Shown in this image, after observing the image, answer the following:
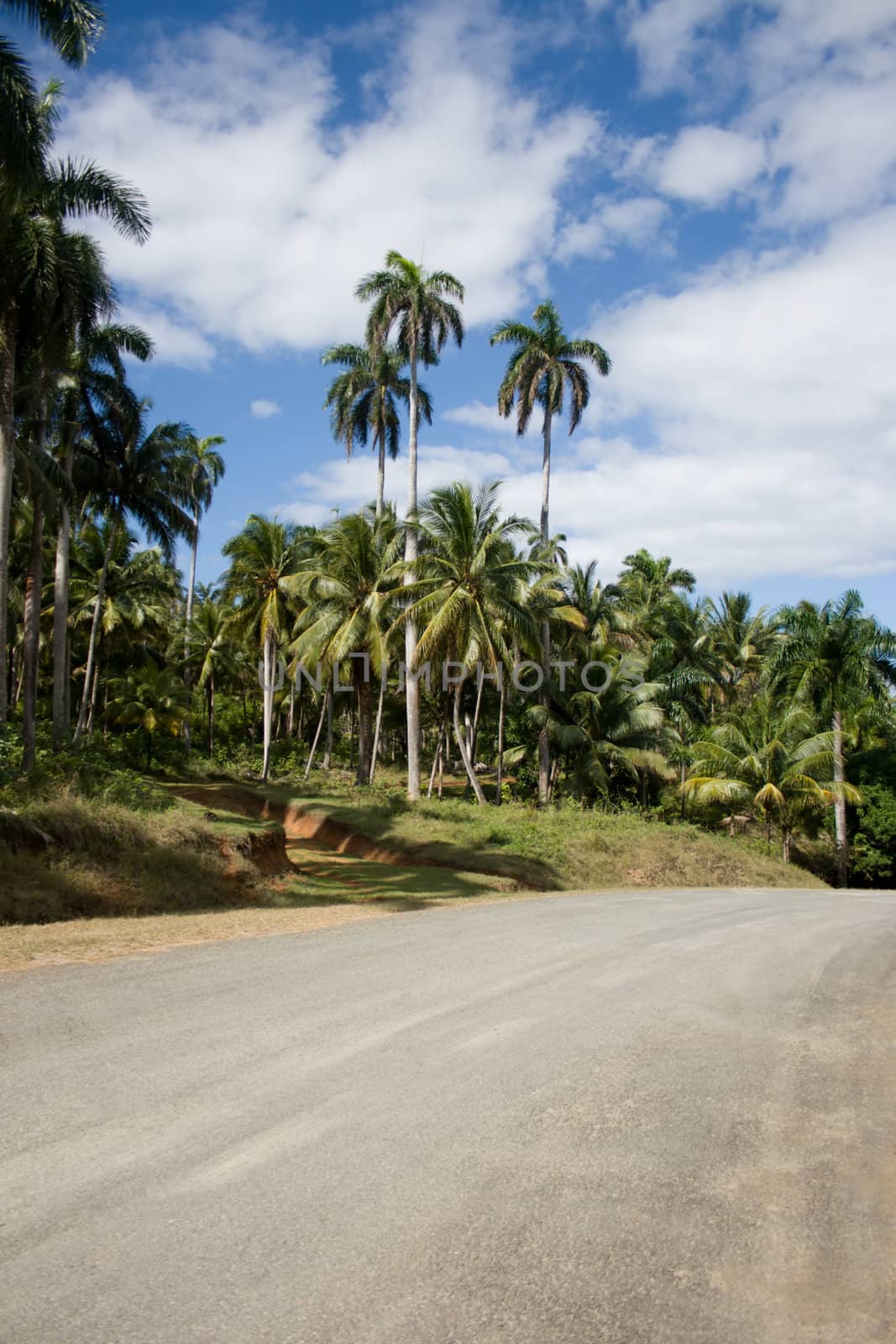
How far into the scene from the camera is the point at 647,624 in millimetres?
47844

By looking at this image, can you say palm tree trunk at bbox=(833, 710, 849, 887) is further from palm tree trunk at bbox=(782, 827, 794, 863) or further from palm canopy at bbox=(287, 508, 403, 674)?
palm canopy at bbox=(287, 508, 403, 674)

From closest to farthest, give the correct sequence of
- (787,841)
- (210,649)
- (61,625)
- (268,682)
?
(61,625) → (787,841) → (268,682) → (210,649)

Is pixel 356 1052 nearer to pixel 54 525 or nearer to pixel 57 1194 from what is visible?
pixel 57 1194

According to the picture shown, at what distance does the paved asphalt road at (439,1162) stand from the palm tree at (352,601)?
24779 millimetres

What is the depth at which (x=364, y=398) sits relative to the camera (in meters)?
46.4

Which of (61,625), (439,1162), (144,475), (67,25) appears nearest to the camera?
(439,1162)

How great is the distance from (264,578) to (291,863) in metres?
22.4

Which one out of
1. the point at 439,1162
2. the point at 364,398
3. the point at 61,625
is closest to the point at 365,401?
the point at 364,398

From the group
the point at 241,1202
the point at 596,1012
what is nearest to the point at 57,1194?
the point at 241,1202

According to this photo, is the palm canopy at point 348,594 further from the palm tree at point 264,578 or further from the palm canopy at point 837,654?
the palm canopy at point 837,654

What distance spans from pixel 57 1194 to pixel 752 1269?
286 cm

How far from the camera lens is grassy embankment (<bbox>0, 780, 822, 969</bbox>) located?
38.6 feet

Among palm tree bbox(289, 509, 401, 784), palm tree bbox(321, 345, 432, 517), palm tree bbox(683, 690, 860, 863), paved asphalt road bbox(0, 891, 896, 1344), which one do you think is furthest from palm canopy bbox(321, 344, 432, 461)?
paved asphalt road bbox(0, 891, 896, 1344)

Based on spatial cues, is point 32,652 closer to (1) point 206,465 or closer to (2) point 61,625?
(2) point 61,625
